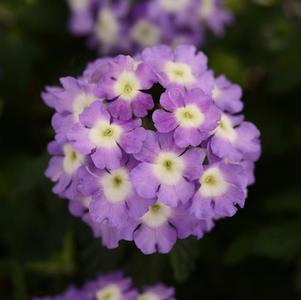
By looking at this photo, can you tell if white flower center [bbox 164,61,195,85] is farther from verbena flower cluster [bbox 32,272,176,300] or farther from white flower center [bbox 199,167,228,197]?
verbena flower cluster [bbox 32,272,176,300]

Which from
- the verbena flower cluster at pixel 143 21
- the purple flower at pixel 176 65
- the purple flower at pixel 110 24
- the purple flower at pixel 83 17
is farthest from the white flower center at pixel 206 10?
the purple flower at pixel 176 65

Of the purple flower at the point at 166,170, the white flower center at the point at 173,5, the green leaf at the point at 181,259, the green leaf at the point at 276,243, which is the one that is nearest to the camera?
the purple flower at the point at 166,170

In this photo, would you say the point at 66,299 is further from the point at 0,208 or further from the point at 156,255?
the point at 0,208

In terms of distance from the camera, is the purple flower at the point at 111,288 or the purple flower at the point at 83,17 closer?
the purple flower at the point at 111,288

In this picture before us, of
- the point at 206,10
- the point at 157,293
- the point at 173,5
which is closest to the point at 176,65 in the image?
the point at 157,293

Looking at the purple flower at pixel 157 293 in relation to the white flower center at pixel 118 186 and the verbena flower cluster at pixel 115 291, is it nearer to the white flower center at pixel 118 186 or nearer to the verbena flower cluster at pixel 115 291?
the verbena flower cluster at pixel 115 291

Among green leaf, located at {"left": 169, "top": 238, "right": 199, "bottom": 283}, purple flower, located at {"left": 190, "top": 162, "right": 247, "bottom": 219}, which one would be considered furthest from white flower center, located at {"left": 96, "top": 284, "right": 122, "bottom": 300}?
purple flower, located at {"left": 190, "top": 162, "right": 247, "bottom": 219}
